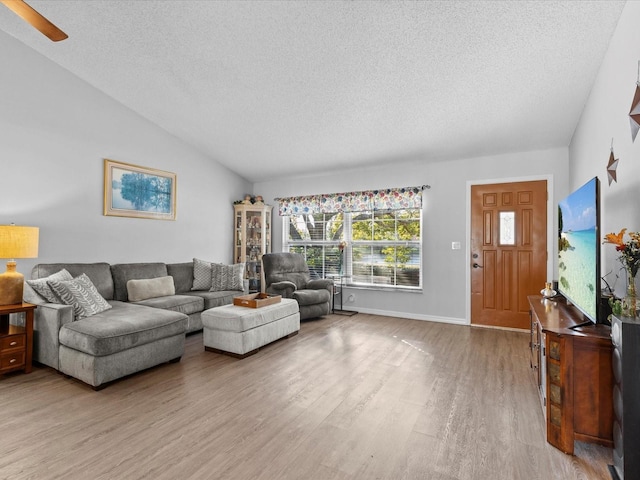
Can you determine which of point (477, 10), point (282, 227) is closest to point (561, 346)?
point (477, 10)

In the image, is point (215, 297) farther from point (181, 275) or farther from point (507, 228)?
point (507, 228)

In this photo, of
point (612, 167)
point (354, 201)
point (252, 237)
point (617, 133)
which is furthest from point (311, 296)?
point (617, 133)

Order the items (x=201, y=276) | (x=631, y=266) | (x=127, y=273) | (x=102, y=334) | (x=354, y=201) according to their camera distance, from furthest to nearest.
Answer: (x=354, y=201), (x=201, y=276), (x=127, y=273), (x=102, y=334), (x=631, y=266)

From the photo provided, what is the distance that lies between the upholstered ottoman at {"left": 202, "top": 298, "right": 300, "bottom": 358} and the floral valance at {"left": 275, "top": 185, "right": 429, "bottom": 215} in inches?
92.2

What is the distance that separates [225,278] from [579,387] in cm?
409

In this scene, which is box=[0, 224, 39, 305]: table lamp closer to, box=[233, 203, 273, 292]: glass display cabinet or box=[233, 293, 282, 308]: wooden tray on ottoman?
box=[233, 293, 282, 308]: wooden tray on ottoman

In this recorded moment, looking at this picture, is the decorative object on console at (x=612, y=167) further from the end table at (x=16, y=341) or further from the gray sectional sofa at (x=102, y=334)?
the end table at (x=16, y=341)

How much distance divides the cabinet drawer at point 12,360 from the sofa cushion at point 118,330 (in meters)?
0.42

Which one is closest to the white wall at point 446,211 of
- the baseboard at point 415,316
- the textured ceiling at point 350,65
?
the baseboard at point 415,316

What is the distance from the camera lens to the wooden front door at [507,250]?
4246mm

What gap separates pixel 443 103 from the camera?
341 cm

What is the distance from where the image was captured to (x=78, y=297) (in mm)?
3000

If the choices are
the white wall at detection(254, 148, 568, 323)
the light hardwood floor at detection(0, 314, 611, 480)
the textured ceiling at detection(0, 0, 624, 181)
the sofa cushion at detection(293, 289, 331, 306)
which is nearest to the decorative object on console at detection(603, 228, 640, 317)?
the light hardwood floor at detection(0, 314, 611, 480)

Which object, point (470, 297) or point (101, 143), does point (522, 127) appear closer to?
point (470, 297)
